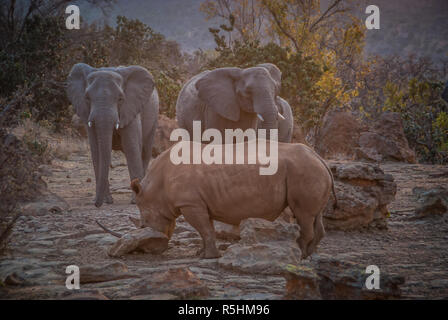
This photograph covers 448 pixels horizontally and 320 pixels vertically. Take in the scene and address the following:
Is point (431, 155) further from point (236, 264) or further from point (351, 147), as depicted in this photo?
point (236, 264)

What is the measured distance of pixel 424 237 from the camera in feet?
23.9

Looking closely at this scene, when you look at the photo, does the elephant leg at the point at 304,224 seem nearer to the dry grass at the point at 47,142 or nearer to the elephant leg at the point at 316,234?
the elephant leg at the point at 316,234

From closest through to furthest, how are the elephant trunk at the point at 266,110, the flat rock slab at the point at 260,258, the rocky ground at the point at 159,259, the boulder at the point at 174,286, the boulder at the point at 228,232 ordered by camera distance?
the boulder at the point at 174,286 → the rocky ground at the point at 159,259 → the flat rock slab at the point at 260,258 → the boulder at the point at 228,232 → the elephant trunk at the point at 266,110

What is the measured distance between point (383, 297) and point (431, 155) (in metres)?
15.4

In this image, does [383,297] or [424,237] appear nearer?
[383,297]

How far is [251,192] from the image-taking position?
234 inches

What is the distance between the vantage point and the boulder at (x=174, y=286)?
428 cm

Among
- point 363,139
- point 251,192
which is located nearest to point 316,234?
point 251,192

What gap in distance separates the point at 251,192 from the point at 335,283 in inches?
75.7

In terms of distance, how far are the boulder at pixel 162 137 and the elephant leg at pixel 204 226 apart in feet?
→ 35.3

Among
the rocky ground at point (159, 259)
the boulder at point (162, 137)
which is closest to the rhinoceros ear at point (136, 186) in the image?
the rocky ground at point (159, 259)

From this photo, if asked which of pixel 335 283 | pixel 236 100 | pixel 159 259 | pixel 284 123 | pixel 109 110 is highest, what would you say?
pixel 236 100

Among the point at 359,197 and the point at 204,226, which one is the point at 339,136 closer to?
the point at 359,197
